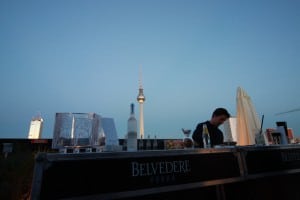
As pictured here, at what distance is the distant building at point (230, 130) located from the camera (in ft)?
12.4

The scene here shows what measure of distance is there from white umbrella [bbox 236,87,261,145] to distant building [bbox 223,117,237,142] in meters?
0.41

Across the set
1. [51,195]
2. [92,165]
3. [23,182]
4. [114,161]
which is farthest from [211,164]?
[23,182]

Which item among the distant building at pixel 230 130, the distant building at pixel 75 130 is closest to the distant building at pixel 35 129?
the distant building at pixel 230 130

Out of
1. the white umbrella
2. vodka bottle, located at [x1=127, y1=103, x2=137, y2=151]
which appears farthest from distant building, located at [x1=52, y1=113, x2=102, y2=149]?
the white umbrella

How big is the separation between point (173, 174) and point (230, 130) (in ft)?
10.4

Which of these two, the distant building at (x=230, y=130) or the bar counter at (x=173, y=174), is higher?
the distant building at (x=230, y=130)

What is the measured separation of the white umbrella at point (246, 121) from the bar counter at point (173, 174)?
1.44m

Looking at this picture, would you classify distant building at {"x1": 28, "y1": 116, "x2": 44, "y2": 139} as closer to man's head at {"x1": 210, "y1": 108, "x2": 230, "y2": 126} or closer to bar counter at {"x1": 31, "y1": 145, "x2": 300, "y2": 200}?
man's head at {"x1": 210, "y1": 108, "x2": 230, "y2": 126}

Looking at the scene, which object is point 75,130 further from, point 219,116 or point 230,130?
point 230,130

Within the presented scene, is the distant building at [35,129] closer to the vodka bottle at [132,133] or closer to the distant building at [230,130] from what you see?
the distant building at [230,130]

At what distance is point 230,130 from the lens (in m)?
3.89

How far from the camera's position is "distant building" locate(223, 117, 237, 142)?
12.4 feet

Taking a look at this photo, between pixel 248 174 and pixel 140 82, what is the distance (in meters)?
47.5

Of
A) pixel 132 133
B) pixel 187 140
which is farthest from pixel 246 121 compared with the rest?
pixel 132 133
